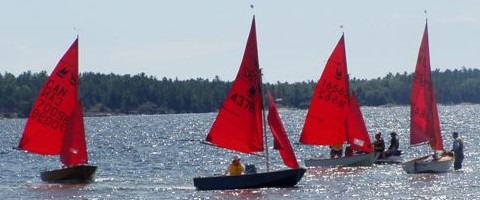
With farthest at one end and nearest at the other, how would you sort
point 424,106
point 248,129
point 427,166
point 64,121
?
point 424,106, point 427,166, point 64,121, point 248,129

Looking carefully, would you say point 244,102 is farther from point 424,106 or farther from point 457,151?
point 424,106

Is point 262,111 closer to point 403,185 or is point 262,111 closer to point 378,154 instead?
point 403,185

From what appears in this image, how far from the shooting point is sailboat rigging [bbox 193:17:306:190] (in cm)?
4592

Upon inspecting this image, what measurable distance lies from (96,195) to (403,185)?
422 inches

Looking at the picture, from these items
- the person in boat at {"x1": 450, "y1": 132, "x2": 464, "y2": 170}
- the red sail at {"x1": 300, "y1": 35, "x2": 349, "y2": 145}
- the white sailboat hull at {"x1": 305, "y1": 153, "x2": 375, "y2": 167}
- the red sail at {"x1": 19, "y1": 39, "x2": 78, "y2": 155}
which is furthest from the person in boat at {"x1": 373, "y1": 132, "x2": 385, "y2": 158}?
the red sail at {"x1": 19, "y1": 39, "x2": 78, "y2": 155}

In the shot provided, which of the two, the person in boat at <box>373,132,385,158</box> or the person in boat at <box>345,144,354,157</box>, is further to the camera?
the person in boat at <box>373,132,385,158</box>

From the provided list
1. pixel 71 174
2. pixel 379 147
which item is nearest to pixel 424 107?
pixel 379 147

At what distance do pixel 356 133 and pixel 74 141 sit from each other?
13.9 meters

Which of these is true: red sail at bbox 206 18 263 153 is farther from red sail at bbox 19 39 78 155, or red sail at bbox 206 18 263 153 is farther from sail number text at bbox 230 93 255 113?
red sail at bbox 19 39 78 155

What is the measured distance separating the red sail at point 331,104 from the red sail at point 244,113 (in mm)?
13132

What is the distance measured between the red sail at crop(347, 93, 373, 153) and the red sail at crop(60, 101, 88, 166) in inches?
518

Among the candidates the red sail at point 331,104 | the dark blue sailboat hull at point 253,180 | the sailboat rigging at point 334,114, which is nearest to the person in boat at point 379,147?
the sailboat rigging at point 334,114

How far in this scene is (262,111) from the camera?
46.5m

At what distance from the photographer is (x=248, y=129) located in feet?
153
